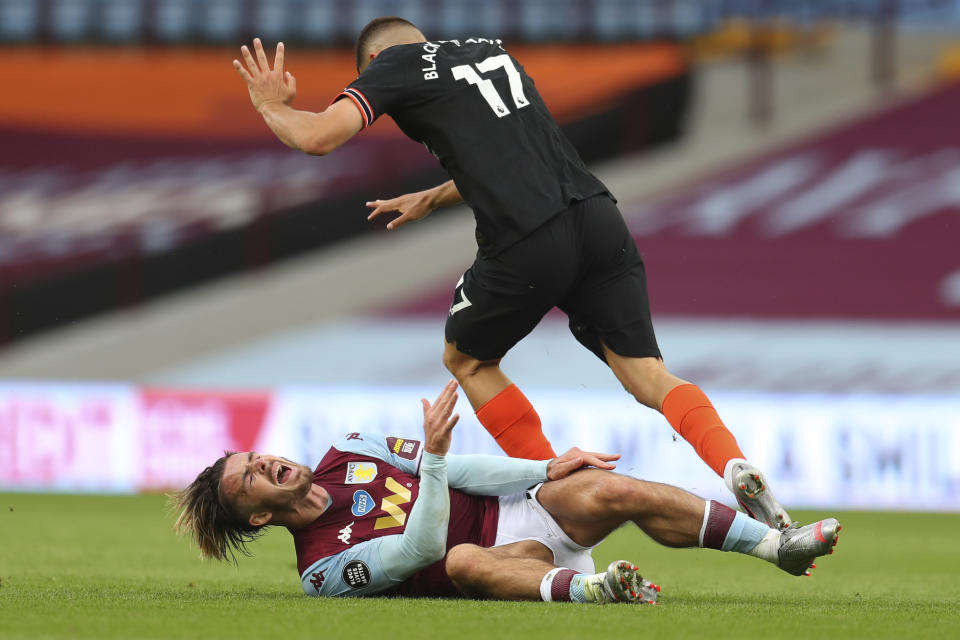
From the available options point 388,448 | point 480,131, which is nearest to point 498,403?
point 388,448

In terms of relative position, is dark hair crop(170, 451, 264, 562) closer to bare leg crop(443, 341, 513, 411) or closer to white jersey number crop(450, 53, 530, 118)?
bare leg crop(443, 341, 513, 411)

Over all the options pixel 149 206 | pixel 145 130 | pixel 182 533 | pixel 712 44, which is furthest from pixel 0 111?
pixel 182 533

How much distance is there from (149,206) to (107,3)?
339cm

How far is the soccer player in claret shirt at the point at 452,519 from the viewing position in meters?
4.60

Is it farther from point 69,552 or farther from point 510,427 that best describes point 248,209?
point 510,427

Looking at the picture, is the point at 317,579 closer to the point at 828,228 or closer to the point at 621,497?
the point at 621,497

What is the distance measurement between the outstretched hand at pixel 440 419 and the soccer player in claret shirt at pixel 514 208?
505mm

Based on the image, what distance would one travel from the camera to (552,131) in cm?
495

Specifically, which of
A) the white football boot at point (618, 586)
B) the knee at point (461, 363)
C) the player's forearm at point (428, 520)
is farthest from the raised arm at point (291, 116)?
the white football boot at point (618, 586)

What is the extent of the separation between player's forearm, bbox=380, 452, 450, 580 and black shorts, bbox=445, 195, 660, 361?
0.59 metres

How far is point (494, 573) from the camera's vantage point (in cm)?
477

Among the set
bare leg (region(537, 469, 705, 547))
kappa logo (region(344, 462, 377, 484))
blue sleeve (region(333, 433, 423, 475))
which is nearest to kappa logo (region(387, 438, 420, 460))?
blue sleeve (region(333, 433, 423, 475))

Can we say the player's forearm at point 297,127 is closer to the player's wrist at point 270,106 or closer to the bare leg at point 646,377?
the player's wrist at point 270,106

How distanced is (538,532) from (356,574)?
2.21ft
